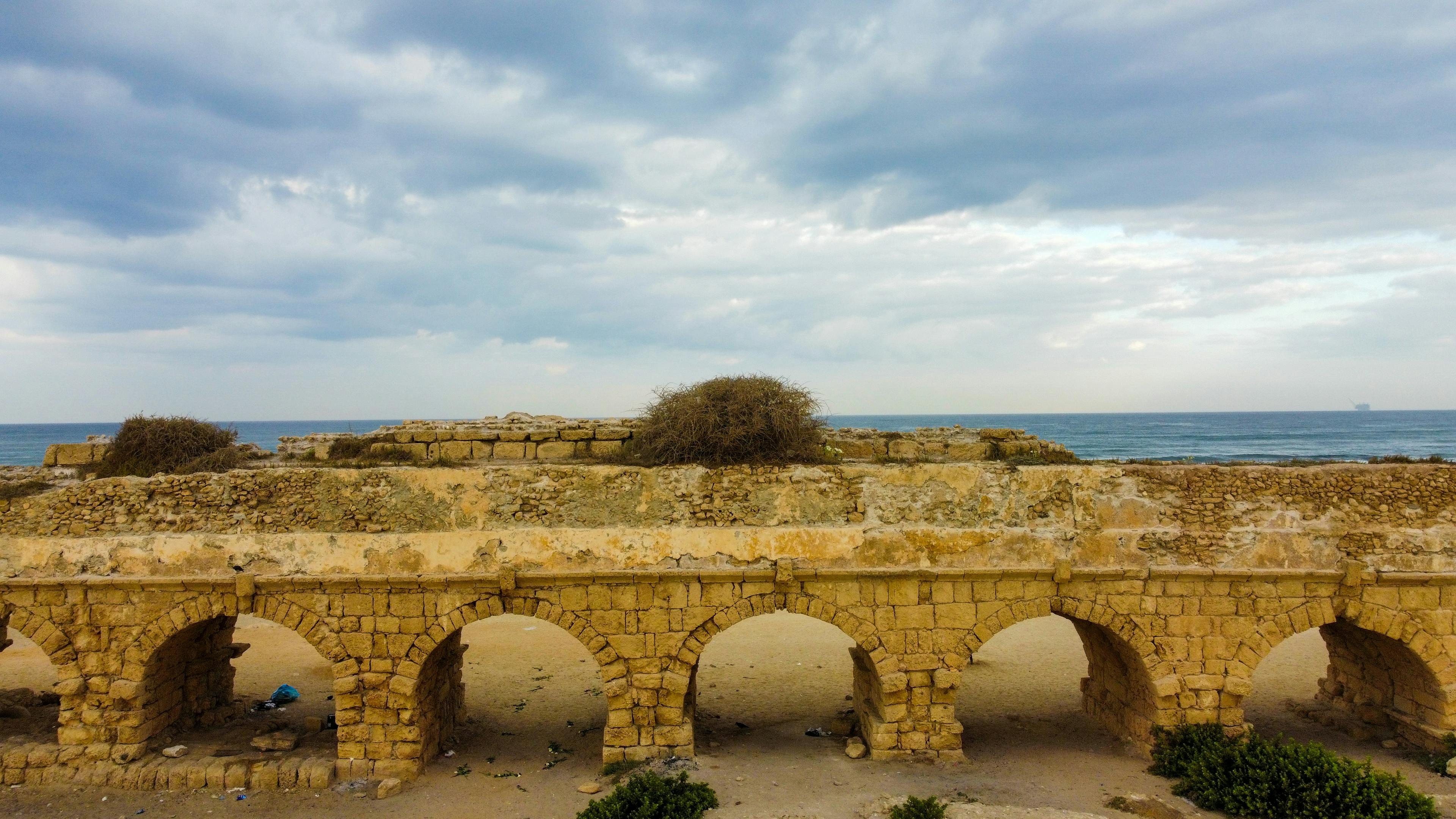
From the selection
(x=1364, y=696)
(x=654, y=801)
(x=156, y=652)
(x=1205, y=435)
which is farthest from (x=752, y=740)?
(x=1205, y=435)

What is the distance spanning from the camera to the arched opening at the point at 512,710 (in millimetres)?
9750

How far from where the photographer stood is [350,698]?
29.6 ft

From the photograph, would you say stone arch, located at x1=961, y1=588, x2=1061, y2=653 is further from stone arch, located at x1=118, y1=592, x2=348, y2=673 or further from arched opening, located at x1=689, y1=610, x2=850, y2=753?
stone arch, located at x1=118, y1=592, x2=348, y2=673

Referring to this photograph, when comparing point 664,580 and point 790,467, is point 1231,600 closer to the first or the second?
point 790,467

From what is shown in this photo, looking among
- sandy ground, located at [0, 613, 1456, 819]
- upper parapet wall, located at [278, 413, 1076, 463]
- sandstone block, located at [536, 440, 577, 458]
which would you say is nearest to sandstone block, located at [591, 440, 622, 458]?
upper parapet wall, located at [278, 413, 1076, 463]

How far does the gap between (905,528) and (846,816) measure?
3.23 m

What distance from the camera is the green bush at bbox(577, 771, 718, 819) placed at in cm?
776

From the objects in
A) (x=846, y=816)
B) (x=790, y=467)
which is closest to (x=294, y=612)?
(x=790, y=467)

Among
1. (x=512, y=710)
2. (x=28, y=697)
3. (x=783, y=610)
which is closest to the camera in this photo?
(x=783, y=610)

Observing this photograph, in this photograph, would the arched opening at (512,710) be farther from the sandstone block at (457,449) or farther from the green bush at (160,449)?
the green bush at (160,449)

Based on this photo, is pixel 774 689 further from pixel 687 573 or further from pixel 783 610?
pixel 687 573

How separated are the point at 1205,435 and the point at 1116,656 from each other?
74175 millimetres

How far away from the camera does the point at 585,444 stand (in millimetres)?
10617

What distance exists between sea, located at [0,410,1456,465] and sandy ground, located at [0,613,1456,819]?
4.08m
